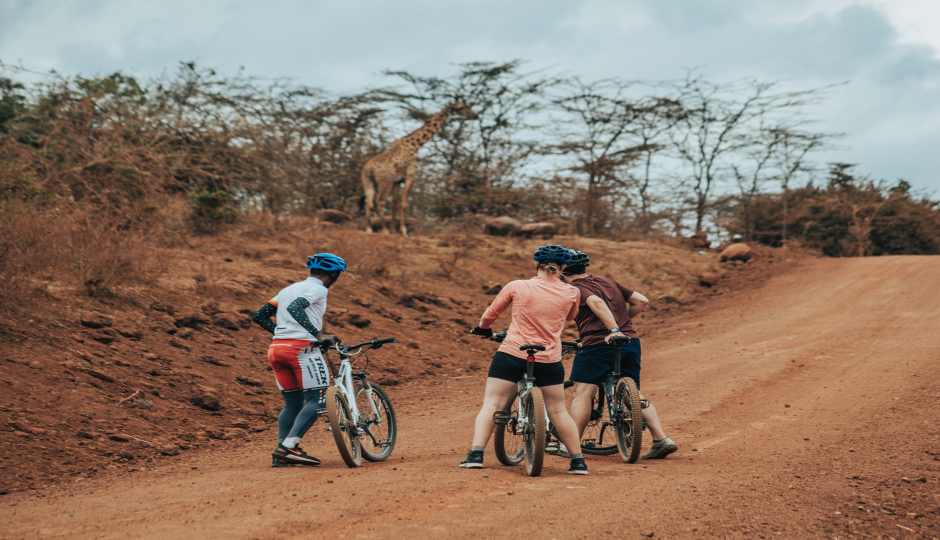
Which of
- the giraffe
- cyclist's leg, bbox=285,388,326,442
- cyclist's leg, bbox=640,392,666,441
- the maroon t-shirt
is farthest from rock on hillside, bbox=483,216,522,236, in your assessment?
cyclist's leg, bbox=285,388,326,442

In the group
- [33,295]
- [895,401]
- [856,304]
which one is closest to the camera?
[895,401]

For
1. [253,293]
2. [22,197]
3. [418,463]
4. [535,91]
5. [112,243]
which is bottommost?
[418,463]

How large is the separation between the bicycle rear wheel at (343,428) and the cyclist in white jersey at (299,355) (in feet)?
0.78

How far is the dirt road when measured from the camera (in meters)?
4.03

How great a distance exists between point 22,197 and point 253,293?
A: 370 cm

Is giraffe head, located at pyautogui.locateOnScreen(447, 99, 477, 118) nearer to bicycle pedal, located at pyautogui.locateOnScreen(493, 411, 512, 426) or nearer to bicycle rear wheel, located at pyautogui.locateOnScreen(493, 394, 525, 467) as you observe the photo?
bicycle rear wheel, located at pyautogui.locateOnScreen(493, 394, 525, 467)

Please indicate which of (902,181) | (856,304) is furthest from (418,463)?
(902,181)

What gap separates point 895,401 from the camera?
812 cm

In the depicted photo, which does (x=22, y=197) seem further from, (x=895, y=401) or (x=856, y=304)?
(x=856, y=304)

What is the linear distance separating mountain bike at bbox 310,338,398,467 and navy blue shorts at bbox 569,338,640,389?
160 cm

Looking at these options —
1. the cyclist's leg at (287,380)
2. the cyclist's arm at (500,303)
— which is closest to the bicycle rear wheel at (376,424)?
the cyclist's leg at (287,380)

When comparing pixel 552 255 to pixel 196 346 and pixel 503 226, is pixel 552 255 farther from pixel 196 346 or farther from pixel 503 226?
pixel 503 226

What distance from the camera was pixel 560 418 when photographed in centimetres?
539

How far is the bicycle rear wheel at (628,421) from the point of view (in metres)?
5.71
